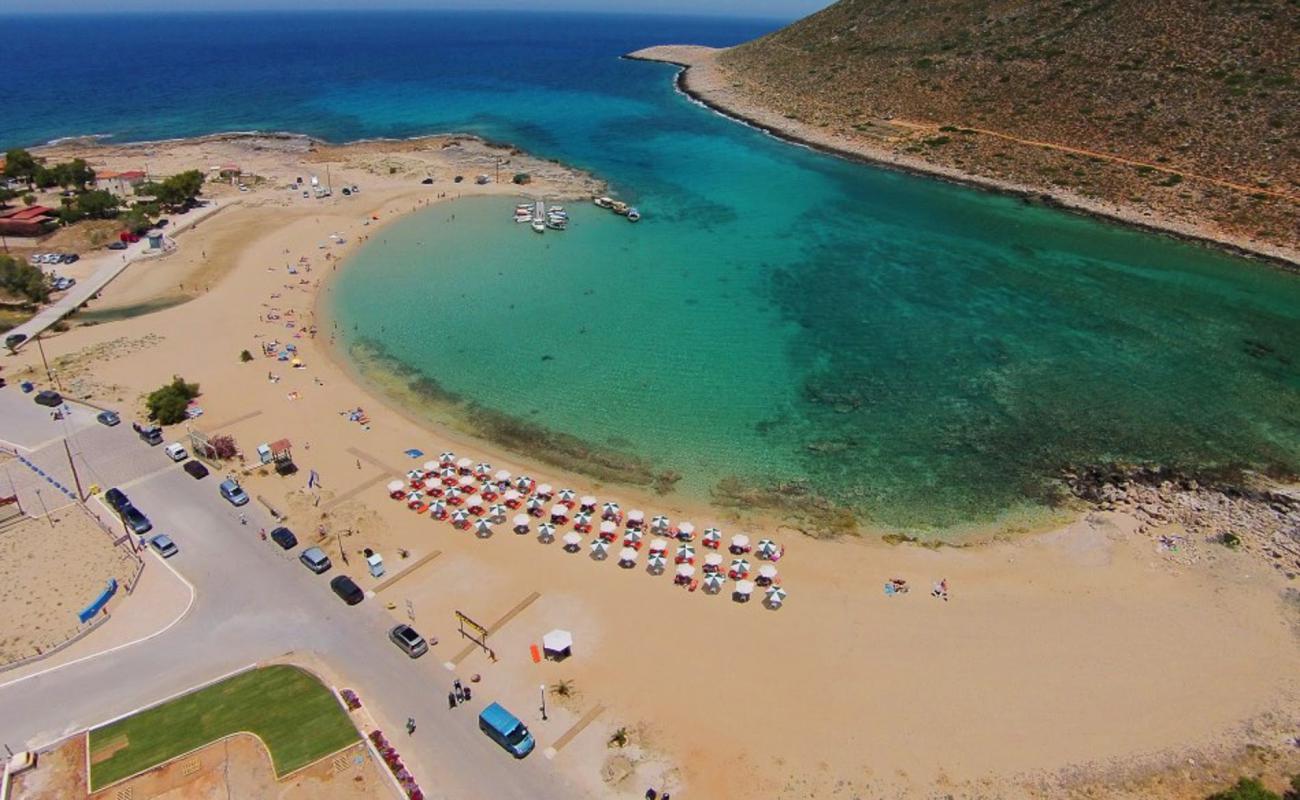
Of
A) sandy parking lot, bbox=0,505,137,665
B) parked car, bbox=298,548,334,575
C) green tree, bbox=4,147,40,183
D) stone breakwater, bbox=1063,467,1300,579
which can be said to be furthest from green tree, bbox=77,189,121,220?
stone breakwater, bbox=1063,467,1300,579

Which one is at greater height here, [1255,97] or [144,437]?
[1255,97]

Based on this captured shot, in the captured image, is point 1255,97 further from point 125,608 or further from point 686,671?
point 125,608

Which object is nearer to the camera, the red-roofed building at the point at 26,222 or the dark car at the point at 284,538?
the dark car at the point at 284,538

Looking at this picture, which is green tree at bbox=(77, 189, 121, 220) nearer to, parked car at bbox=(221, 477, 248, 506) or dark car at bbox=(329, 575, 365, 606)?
parked car at bbox=(221, 477, 248, 506)

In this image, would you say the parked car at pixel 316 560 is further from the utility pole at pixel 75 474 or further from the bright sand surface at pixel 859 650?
the utility pole at pixel 75 474

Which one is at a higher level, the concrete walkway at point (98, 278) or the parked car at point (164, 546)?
the concrete walkway at point (98, 278)

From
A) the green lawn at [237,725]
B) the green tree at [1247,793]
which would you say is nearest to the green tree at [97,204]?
the green lawn at [237,725]

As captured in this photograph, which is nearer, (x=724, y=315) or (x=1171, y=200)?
(x=724, y=315)

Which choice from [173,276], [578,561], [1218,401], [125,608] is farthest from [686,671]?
[173,276]
